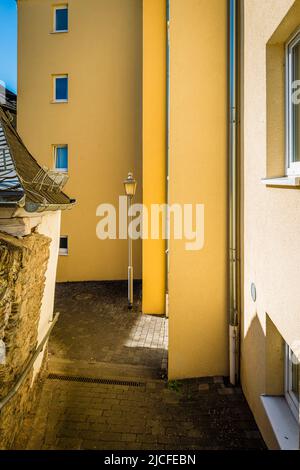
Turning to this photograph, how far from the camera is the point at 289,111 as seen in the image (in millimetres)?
3500

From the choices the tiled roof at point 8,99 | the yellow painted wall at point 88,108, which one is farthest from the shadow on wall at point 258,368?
the tiled roof at point 8,99

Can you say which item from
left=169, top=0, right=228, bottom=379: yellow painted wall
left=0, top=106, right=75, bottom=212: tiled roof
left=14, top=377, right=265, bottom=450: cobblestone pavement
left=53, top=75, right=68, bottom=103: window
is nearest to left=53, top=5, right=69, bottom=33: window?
left=53, top=75, right=68, bottom=103: window

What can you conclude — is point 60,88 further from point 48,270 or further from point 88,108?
point 48,270

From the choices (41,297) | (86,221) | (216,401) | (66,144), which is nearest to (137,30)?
(66,144)

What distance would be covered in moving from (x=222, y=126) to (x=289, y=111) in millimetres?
2732

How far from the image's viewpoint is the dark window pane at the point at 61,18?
→ 1352 centimetres

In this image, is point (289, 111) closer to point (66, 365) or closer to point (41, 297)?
point (41, 297)

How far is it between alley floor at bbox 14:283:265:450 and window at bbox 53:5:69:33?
11219 millimetres

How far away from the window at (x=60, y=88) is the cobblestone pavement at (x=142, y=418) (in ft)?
35.1

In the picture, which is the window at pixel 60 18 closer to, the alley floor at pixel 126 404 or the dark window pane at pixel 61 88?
the dark window pane at pixel 61 88

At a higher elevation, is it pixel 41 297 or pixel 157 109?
pixel 157 109

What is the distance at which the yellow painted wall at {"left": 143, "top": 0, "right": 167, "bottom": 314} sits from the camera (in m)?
9.41

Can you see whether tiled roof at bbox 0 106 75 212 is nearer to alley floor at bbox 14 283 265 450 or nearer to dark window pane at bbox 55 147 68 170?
alley floor at bbox 14 283 265 450

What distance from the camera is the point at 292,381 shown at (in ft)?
13.0
